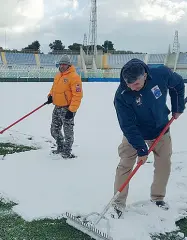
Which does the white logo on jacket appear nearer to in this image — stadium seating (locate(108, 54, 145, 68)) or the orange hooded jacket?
the orange hooded jacket

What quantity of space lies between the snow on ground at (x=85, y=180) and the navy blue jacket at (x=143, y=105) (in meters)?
0.66

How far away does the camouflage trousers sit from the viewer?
5.19 m

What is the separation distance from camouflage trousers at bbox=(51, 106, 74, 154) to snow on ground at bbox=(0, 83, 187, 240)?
245mm

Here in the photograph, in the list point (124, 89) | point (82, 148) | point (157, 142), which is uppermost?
point (124, 89)

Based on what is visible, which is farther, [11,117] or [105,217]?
[11,117]

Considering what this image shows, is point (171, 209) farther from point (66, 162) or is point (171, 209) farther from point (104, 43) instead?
point (104, 43)

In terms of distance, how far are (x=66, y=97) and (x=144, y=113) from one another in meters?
2.13

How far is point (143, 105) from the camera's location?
10.2ft

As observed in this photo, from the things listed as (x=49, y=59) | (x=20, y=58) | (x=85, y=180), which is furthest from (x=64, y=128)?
(x=20, y=58)

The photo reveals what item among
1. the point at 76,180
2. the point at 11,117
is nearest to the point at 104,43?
the point at 11,117

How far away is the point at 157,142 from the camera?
3.35 metres

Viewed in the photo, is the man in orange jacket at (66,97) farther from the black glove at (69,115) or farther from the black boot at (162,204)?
the black boot at (162,204)

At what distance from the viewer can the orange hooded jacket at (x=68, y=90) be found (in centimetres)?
505

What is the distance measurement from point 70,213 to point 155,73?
1.48 m
